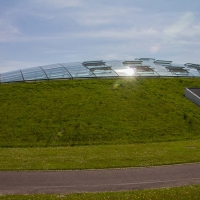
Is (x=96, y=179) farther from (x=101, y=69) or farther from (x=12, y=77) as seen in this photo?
(x=101, y=69)

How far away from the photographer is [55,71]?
4256cm

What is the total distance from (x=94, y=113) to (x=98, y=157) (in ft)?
36.7

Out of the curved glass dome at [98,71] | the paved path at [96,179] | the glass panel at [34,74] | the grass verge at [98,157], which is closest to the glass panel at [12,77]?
the curved glass dome at [98,71]

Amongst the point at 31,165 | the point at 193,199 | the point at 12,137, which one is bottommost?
the point at 12,137

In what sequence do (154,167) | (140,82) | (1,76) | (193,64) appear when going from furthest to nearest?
(193,64) → (1,76) → (140,82) → (154,167)

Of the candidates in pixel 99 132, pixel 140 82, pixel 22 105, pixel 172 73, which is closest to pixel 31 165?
pixel 99 132

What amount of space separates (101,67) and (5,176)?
107ft

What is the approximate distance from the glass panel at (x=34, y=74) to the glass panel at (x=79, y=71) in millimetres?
3998

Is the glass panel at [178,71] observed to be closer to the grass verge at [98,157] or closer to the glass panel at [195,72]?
the glass panel at [195,72]

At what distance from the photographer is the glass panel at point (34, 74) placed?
129 ft

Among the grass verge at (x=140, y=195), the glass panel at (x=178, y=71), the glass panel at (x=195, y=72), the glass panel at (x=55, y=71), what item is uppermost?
the grass verge at (x=140, y=195)

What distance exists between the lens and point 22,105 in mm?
29047

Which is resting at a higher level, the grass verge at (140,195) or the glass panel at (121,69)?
the grass verge at (140,195)

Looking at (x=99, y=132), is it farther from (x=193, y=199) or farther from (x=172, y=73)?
(x=172, y=73)
